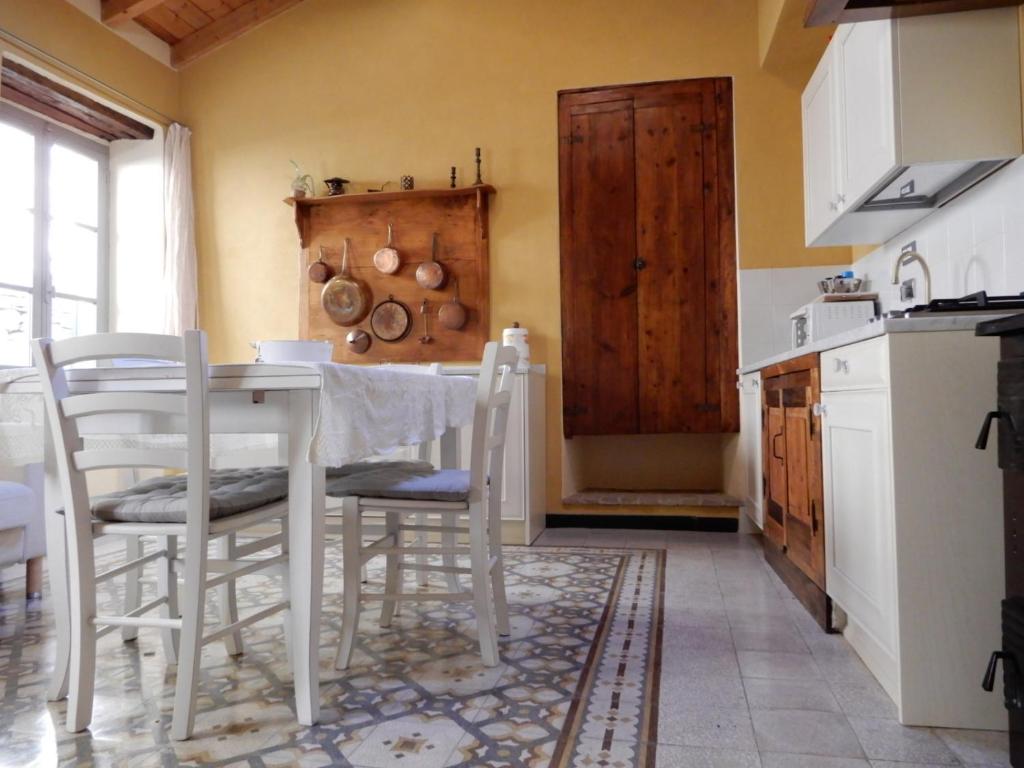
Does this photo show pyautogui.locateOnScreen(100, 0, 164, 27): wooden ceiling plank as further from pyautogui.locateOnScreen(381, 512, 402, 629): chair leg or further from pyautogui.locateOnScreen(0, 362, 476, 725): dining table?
pyautogui.locateOnScreen(381, 512, 402, 629): chair leg

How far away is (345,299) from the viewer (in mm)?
4074

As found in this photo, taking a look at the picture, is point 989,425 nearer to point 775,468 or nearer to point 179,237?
point 775,468

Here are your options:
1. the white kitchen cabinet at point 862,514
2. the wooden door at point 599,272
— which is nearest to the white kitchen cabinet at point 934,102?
the white kitchen cabinet at point 862,514

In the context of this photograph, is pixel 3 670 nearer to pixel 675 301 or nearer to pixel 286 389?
pixel 286 389

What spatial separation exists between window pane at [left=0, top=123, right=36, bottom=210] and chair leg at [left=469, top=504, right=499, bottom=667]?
3353 millimetres

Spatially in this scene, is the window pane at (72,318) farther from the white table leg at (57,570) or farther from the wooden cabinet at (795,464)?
the wooden cabinet at (795,464)

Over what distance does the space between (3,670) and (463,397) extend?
1477mm

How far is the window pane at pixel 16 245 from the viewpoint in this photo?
364 cm

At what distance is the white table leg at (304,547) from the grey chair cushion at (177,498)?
0.54 feet

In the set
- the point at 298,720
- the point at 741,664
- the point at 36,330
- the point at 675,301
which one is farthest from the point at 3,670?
the point at 675,301

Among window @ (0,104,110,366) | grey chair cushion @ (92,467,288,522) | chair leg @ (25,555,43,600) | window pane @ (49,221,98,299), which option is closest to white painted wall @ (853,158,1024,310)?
grey chair cushion @ (92,467,288,522)

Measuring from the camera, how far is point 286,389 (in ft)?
5.01

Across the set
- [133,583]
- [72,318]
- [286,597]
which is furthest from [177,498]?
[72,318]

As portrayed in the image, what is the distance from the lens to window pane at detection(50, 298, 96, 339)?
399 cm
